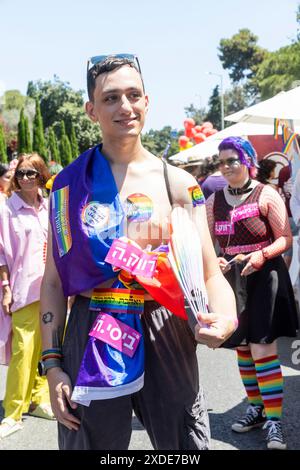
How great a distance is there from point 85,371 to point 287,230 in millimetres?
2291

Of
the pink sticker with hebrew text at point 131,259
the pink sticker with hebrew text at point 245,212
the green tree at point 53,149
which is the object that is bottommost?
the green tree at point 53,149

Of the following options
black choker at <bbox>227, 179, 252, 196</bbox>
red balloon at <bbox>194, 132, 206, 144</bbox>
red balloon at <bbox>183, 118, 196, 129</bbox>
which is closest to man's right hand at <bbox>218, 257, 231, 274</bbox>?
black choker at <bbox>227, 179, 252, 196</bbox>

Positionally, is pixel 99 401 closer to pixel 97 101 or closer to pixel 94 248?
pixel 94 248

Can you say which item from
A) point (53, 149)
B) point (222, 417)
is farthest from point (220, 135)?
point (53, 149)

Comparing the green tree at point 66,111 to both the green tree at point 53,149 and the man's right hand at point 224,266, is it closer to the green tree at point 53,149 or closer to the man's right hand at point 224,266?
the green tree at point 53,149

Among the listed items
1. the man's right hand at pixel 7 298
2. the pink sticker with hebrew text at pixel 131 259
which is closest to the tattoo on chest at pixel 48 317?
the pink sticker with hebrew text at pixel 131 259

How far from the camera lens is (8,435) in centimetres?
420

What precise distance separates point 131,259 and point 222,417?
2.76 metres

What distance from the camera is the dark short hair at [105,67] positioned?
2.03 m

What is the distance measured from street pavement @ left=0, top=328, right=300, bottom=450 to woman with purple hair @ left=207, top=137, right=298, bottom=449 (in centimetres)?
13

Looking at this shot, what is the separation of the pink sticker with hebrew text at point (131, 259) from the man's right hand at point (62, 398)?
0.41 metres

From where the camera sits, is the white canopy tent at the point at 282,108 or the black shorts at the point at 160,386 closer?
the black shorts at the point at 160,386

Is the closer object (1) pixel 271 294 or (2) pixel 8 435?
(1) pixel 271 294
